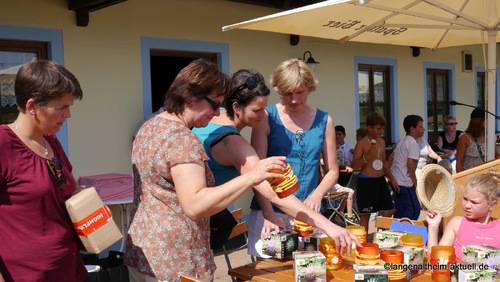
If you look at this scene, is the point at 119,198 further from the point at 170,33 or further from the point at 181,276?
the point at 181,276

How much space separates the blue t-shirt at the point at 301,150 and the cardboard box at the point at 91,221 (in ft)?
3.36

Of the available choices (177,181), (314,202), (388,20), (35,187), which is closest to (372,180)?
(388,20)

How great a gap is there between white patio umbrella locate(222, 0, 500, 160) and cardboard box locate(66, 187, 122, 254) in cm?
257

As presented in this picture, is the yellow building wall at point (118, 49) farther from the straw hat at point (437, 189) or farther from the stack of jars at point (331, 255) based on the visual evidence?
the straw hat at point (437, 189)

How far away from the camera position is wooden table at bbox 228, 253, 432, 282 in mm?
2188

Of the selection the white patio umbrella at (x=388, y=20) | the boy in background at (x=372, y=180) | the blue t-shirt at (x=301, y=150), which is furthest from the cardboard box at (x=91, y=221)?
the boy in background at (x=372, y=180)

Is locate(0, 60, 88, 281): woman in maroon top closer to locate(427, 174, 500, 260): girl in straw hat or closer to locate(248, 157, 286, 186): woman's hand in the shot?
locate(248, 157, 286, 186): woman's hand

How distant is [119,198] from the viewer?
4895 mm

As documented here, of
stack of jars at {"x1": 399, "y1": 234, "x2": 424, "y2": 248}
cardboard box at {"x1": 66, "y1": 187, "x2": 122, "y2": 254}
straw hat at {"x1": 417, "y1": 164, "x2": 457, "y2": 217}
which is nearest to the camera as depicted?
cardboard box at {"x1": 66, "y1": 187, "x2": 122, "y2": 254}

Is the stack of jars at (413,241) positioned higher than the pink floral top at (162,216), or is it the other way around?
the pink floral top at (162,216)

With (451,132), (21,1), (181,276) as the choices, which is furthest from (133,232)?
(451,132)

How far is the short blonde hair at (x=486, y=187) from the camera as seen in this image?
278cm

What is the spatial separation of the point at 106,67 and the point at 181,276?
403 centimetres

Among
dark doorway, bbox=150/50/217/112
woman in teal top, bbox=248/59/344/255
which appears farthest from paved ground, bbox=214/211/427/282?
dark doorway, bbox=150/50/217/112
